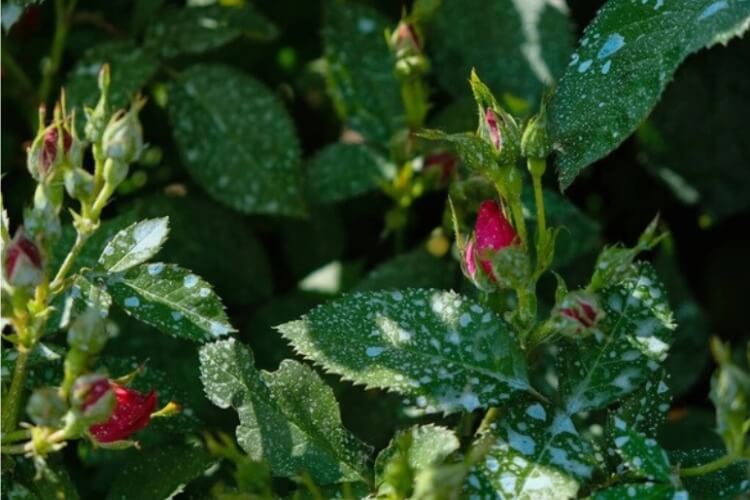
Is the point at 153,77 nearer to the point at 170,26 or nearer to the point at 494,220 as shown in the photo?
the point at 170,26

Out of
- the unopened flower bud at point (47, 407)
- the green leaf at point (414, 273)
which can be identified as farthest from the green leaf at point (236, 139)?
the unopened flower bud at point (47, 407)

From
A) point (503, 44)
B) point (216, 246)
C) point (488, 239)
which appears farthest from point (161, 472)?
point (503, 44)

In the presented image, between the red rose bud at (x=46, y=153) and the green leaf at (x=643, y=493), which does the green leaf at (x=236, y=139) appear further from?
the green leaf at (x=643, y=493)

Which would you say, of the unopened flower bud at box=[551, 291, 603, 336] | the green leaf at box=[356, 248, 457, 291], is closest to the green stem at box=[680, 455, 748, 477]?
the unopened flower bud at box=[551, 291, 603, 336]

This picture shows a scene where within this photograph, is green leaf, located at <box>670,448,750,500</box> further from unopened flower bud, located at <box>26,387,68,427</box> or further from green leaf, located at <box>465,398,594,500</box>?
unopened flower bud, located at <box>26,387,68,427</box>

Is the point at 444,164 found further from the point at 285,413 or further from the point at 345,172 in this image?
the point at 285,413

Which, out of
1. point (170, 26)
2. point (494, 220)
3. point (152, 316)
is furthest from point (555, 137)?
point (170, 26)
